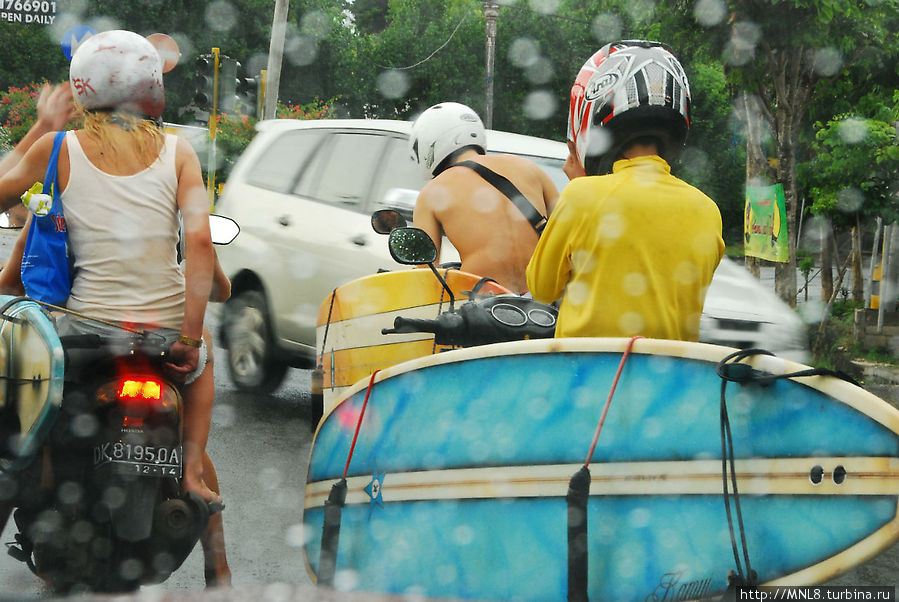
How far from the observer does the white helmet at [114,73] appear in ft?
10.3

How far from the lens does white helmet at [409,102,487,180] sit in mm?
4480

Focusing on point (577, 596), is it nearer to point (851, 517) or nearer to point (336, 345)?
point (851, 517)

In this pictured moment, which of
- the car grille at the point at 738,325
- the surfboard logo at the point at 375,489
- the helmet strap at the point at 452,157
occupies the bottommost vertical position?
the car grille at the point at 738,325

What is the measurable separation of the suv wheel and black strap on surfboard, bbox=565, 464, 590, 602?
5.13 metres

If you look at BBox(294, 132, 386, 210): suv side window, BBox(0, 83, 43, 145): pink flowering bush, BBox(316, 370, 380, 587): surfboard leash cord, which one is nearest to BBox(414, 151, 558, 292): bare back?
BBox(316, 370, 380, 587): surfboard leash cord

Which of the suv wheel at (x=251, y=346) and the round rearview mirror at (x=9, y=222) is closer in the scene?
the round rearview mirror at (x=9, y=222)

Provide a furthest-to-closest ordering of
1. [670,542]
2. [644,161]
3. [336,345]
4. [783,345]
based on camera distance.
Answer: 1. [783,345]
2. [336,345]
3. [644,161]
4. [670,542]

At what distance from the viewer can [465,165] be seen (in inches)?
170

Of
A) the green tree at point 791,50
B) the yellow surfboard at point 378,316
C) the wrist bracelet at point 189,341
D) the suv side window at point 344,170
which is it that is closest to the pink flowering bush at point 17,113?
the green tree at point 791,50

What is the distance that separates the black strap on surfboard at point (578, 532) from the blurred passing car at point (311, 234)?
143 inches

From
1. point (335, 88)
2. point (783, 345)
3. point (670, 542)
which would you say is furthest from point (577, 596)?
point (335, 88)

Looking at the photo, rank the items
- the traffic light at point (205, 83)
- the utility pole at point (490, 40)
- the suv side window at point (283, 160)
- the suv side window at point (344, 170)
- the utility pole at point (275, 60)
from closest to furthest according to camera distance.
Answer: the suv side window at point (344, 170)
the suv side window at point (283, 160)
the traffic light at point (205, 83)
the utility pole at point (275, 60)
the utility pole at point (490, 40)

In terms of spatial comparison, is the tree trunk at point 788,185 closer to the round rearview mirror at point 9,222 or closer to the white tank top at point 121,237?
the round rearview mirror at point 9,222

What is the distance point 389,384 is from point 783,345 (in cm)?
356
